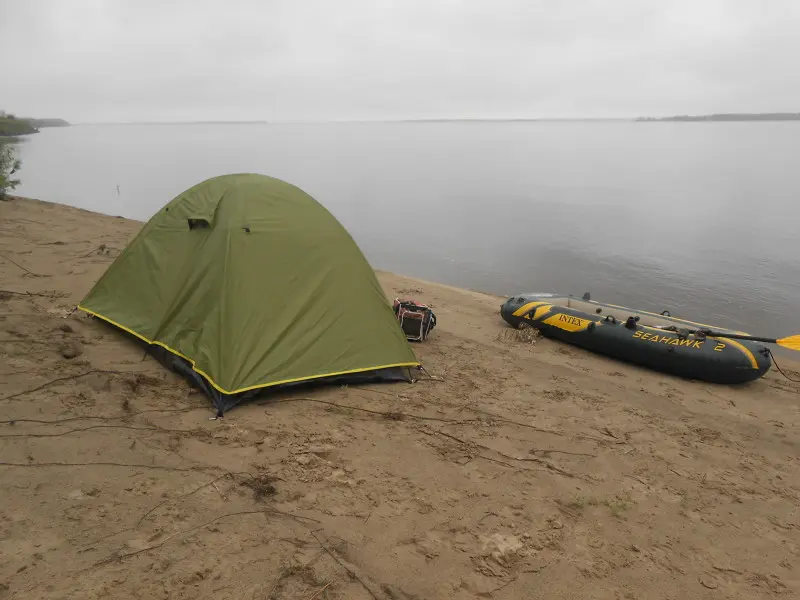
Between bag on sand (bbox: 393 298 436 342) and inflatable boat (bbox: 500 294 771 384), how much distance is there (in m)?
2.24

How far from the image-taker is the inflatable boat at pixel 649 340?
7844mm

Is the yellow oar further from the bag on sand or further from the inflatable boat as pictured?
the bag on sand

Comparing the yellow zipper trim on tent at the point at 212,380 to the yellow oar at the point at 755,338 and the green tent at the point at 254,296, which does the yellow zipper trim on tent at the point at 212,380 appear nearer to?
the green tent at the point at 254,296

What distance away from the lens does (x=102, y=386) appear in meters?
5.48

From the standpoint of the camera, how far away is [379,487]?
445cm

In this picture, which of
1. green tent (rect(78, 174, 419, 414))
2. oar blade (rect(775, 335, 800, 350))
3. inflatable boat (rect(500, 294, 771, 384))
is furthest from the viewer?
inflatable boat (rect(500, 294, 771, 384))

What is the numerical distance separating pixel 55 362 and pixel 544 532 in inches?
221

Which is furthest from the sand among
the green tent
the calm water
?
the calm water

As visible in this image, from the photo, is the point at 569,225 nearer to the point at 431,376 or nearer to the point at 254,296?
the point at 431,376

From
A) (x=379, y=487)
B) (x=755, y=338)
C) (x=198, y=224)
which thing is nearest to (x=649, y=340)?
(x=755, y=338)

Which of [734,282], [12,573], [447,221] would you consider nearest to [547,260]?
[734,282]

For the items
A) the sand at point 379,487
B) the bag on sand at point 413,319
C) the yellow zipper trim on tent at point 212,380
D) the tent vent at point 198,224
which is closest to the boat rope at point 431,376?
the sand at point 379,487

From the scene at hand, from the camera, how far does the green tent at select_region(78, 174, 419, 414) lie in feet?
18.3

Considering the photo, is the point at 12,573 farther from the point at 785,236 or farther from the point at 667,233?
the point at 785,236
